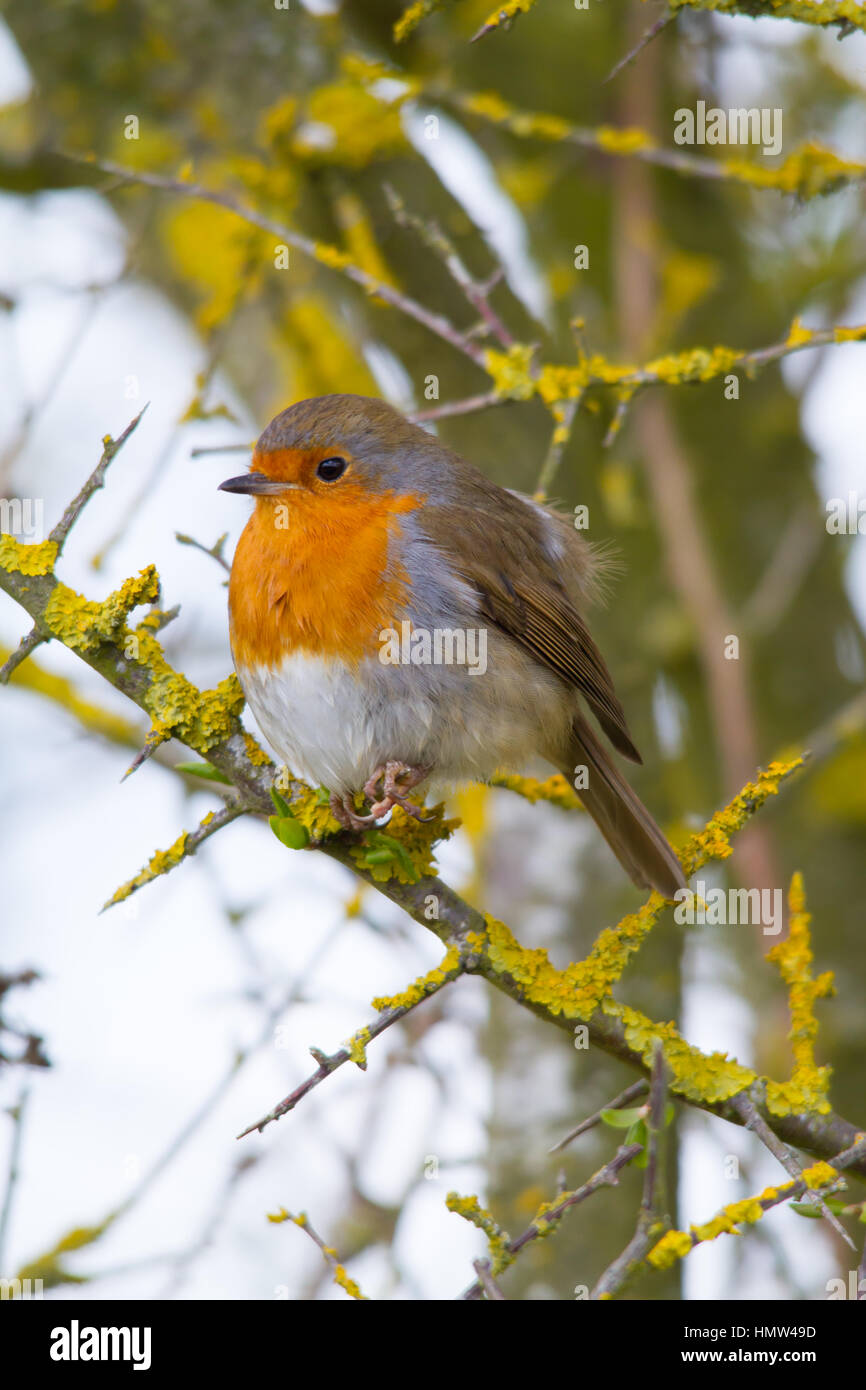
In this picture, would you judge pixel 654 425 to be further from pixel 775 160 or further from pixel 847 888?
pixel 847 888

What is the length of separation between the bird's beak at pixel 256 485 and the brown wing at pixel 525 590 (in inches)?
13.9

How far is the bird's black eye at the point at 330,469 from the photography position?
340 centimetres

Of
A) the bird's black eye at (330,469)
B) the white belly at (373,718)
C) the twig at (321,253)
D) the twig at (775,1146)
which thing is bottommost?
the twig at (775,1146)

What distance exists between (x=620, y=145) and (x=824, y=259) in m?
2.44

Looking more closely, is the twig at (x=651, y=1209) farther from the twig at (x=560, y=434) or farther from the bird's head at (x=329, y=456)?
the bird's head at (x=329, y=456)

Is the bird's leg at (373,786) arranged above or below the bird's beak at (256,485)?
below

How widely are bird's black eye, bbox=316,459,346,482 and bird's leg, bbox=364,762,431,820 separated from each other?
0.75 m

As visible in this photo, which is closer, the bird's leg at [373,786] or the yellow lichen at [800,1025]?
the yellow lichen at [800,1025]

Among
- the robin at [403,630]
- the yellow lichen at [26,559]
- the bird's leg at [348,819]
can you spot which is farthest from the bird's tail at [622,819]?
the yellow lichen at [26,559]

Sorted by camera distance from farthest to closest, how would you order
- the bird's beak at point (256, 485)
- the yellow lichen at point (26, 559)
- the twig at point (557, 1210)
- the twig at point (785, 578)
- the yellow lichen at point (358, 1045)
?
the twig at point (785, 578)
the bird's beak at point (256, 485)
the yellow lichen at point (26, 559)
the yellow lichen at point (358, 1045)
the twig at point (557, 1210)

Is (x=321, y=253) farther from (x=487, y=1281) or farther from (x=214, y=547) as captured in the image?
(x=487, y=1281)

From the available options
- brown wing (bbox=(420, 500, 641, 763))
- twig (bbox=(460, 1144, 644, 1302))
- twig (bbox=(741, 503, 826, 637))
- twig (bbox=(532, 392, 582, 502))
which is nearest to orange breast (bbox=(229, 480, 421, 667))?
brown wing (bbox=(420, 500, 641, 763))

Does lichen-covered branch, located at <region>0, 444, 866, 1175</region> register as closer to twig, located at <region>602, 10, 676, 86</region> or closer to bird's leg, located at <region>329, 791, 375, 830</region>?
bird's leg, located at <region>329, 791, 375, 830</region>

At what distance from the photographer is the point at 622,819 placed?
3.69 meters
